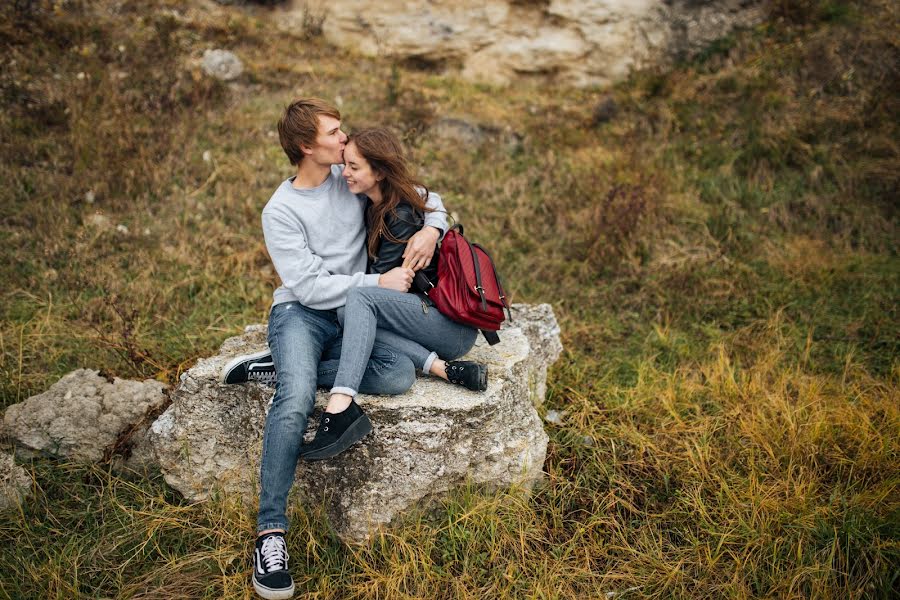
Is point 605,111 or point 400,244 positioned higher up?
point 400,244

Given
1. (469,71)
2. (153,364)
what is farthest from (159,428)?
(469,71)

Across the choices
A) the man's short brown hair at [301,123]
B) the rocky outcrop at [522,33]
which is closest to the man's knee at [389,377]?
the man's short brown hair at [301,123]

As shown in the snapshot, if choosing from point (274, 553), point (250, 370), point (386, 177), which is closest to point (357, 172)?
point (386, 177)

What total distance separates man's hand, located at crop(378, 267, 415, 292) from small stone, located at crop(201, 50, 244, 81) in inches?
204

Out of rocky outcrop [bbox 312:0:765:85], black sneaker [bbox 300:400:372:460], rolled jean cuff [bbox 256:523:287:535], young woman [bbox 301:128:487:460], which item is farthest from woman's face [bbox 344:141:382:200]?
rocky outcrop [bbox 312:0:765:85]

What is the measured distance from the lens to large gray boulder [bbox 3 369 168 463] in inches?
141

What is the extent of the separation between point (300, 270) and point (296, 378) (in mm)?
573

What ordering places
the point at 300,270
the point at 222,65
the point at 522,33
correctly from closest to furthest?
the point at 300,270 → the point at 222,65 → the point at 522,33

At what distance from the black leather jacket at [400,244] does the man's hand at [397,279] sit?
0.10 metres

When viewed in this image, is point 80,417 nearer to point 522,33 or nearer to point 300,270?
point 300,270

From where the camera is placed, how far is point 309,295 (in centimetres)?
325

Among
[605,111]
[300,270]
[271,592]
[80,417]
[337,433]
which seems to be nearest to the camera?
[271,592]

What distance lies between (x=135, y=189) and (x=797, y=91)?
712cm

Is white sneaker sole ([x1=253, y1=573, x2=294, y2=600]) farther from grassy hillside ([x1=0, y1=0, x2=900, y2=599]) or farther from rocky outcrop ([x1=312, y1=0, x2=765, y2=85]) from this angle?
rocky outcrop ([x1=312, y1=0, x2=765, y2=85])
